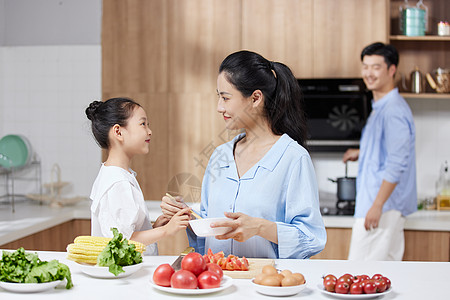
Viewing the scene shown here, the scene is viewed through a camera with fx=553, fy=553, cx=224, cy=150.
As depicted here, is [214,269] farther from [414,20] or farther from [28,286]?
[414,20]

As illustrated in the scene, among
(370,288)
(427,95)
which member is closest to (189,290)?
(370,288)

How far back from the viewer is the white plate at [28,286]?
1.43 metres

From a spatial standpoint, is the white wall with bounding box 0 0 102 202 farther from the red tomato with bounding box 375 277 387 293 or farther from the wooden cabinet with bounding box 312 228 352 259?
the red tomato with bounding box 375 277 387 293

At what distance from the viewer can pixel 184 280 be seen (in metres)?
1.41

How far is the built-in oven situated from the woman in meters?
1.72

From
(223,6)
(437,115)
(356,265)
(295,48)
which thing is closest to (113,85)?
(223,6)

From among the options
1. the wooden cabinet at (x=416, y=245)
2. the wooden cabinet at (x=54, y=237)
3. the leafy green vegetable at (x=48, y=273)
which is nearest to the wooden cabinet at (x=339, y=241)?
the wooden cabinet at (x=416, y=245)

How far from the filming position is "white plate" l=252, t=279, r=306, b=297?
1388mm

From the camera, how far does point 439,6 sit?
13.2 feet

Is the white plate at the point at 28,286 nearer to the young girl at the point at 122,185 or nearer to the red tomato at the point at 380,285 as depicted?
the young girl at the point at 122,185

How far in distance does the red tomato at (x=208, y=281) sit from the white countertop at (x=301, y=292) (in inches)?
1.1

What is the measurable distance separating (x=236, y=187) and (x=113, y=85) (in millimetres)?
2234

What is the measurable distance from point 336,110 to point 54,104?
2.12m

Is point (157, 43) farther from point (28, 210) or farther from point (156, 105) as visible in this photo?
point (28, 210)
